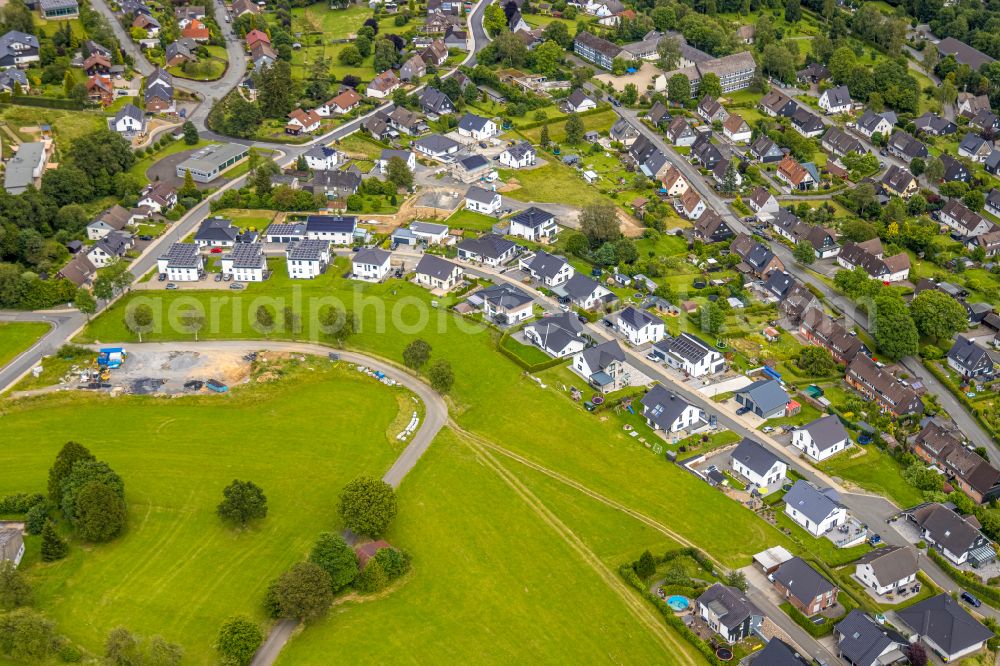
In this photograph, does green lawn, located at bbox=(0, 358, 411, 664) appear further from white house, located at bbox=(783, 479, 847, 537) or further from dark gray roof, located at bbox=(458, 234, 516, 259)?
white house, located at bbox=(783, 479, 847, 537)

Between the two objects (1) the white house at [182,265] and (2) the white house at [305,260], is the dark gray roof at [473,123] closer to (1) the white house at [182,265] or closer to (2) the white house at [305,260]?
(2) the white house at [305,260]

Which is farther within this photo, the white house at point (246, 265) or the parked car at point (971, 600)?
the white house at point (246, 265)

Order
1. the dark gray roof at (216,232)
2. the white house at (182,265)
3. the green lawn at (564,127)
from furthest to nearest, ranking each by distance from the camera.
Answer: the green lawn at (564,127), the dark gray roof at (216,232), the white house at (182,265)

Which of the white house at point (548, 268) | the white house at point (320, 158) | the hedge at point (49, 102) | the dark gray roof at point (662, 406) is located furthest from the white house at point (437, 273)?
the hedge at point (49, 102)

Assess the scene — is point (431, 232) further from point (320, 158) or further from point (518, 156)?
point (320, 158)

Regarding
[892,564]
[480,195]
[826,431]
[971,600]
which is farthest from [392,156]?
[971,600]

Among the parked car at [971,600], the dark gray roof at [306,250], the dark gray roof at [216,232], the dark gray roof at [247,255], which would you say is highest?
the parked car at [971,600]
